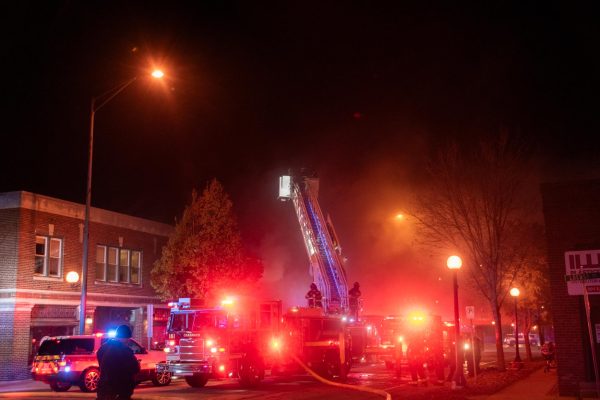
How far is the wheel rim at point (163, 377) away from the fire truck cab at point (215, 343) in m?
0.77

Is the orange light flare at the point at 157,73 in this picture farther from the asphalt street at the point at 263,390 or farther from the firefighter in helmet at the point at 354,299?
the firefighter in helmet at the point at 354,299

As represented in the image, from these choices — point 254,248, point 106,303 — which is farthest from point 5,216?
point 254,248

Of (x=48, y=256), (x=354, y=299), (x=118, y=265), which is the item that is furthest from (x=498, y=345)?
(x=48, y=256)

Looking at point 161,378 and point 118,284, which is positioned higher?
point 118,284

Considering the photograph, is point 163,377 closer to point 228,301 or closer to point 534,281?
point 228,301

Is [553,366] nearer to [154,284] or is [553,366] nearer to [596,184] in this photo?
[596,184]

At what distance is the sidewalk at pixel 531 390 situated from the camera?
15.3 meters

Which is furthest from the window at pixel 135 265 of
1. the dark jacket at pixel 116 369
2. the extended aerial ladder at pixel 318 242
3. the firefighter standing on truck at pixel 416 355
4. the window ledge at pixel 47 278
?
the dark jacket at pixel 116 369

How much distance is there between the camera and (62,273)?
2528 centimetres

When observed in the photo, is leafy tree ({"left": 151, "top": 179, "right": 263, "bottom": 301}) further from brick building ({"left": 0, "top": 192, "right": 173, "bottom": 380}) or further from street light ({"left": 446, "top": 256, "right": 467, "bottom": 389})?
street light ({"left": 446, "top": 256, "right": 467, "bottom": 389})

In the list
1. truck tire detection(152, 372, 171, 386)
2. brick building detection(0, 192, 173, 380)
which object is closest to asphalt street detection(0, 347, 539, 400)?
truck tire detection(152, 372, 171, 386)

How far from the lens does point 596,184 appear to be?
15.7 metres

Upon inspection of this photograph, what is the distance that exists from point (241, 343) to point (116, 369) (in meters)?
11.5

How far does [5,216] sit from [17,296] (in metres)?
3.02
